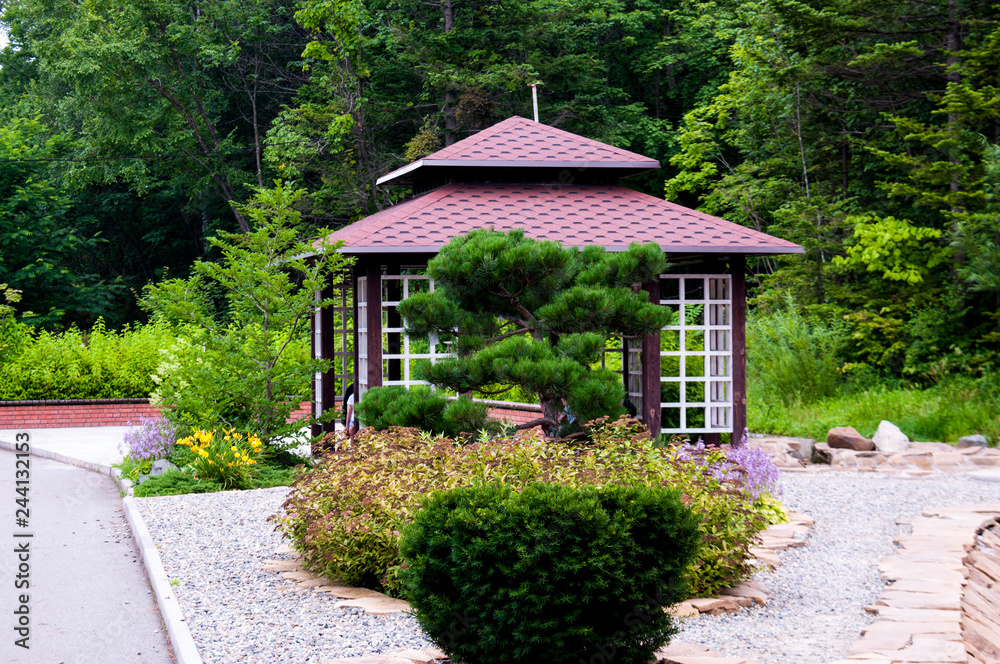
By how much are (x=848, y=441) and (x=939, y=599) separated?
734 centimetres

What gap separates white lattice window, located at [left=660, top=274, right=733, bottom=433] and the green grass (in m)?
2.86

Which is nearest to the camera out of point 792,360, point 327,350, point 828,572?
point 828,572

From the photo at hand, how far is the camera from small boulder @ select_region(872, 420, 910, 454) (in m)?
12.1

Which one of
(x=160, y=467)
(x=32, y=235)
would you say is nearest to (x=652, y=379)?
(x=160, y=467)

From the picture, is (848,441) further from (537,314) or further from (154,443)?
(154,443)

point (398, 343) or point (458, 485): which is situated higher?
point (398, 343)

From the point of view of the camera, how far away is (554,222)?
436 inches

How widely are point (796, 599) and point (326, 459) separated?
149 inches

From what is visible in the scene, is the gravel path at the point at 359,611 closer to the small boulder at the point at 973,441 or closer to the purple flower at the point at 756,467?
the purple flower at the point at 756,467

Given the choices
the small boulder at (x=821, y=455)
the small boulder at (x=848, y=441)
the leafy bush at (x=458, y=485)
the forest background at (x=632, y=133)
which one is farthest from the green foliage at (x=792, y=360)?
the leafy bush at (x=458, y=485)

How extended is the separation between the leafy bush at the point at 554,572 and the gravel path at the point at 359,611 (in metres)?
0.83

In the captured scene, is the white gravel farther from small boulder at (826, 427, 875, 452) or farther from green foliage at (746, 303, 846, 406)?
green foliage at (746, 303, 846, 406)

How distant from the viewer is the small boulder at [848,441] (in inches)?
479

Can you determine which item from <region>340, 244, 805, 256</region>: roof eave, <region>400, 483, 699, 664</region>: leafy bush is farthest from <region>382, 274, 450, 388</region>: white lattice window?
<region>400, 483, 699, 664</region>: leafy bush
